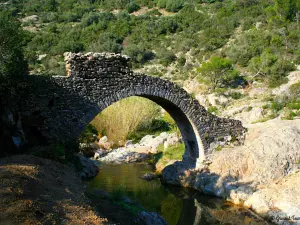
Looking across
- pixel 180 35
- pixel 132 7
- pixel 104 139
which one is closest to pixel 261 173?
pixel 104 139

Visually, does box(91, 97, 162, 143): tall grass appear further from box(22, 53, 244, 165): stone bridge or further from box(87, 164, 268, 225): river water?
box(22, 53, 244, 165): stone bridge

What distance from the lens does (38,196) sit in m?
5.21

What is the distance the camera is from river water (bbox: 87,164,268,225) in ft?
36.1

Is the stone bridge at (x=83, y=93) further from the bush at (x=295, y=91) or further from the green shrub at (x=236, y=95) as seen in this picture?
the green shrub at (x=236, y=95)

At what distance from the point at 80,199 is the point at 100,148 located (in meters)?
18.0

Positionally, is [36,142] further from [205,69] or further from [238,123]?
[205,69]

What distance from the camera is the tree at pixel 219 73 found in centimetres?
3089

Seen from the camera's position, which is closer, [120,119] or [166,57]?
[120,119]

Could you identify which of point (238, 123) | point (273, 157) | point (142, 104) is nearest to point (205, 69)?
point (142, 104)

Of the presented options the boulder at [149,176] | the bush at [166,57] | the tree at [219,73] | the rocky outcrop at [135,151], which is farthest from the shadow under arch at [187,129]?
the bush at [166,57]

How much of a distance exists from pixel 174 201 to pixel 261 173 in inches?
144

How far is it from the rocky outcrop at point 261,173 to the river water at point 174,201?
0.46 m

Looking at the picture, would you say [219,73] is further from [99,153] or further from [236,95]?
[99,153]

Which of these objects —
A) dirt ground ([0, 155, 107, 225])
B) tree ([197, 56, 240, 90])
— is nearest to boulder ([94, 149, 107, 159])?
tree ([197, 56, 240, 90])
